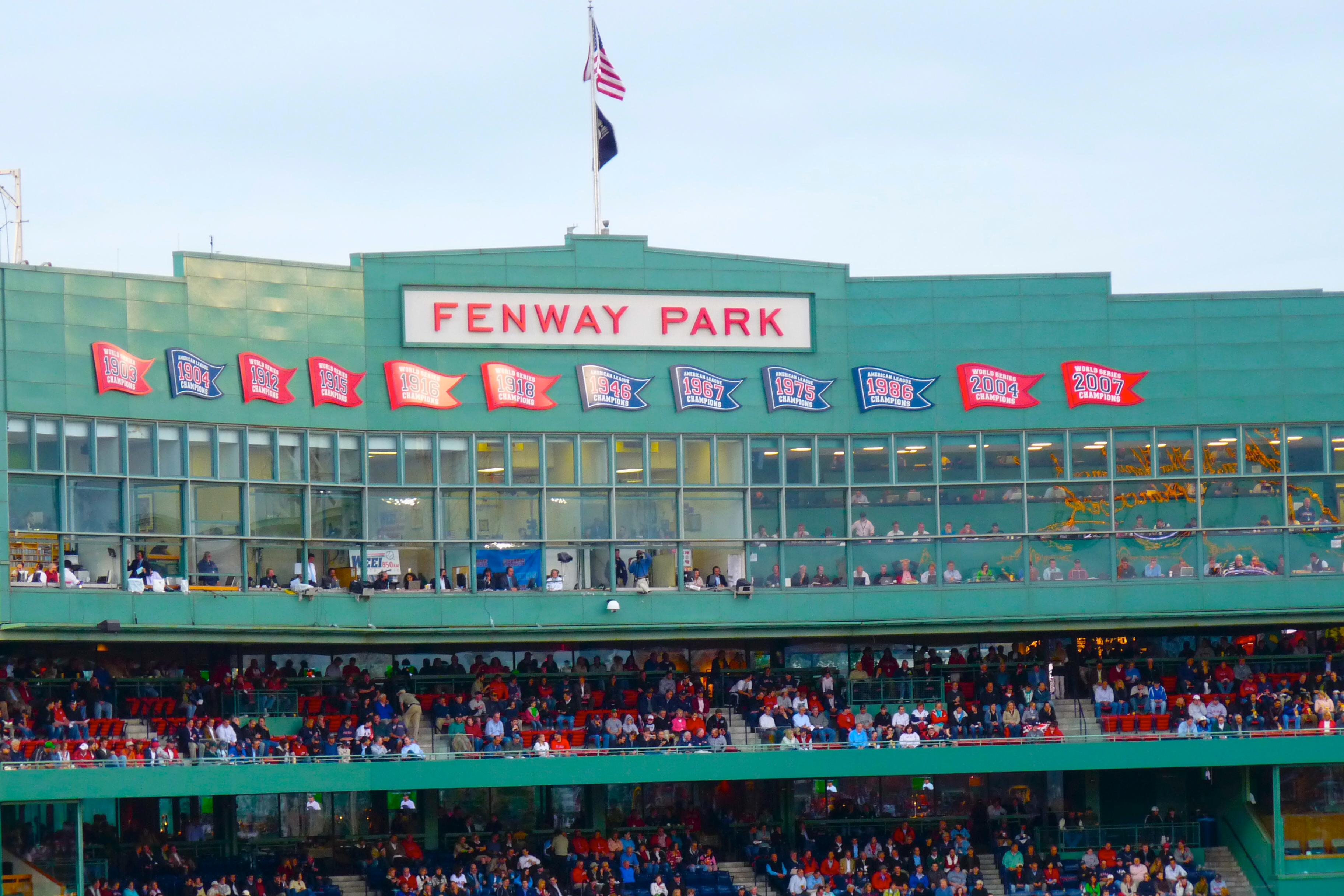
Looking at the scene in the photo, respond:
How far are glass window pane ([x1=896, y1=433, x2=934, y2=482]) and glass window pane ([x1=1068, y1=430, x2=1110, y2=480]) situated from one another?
2.87m

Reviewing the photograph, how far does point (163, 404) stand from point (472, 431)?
5.84 metres

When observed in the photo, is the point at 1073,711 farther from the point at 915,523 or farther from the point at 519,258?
the point at 519,258

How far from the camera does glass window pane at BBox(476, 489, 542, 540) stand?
3747 centimetres

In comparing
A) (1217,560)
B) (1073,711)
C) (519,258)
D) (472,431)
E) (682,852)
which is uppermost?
(519,258)

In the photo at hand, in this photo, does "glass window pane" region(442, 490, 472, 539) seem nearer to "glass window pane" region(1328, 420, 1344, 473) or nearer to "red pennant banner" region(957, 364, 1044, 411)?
"red pennant banner" region(957, 364, 1044, 411)

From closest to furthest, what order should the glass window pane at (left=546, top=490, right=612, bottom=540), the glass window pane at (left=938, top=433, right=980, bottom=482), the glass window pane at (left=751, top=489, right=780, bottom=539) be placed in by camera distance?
the glass window pane at (left=546, top=490, right=612, bottom=540), the glass window pane at (left=751, top=489, right=780, bottom=539), the glass window pane at (left=938, top=433, right=980, bottom=482)

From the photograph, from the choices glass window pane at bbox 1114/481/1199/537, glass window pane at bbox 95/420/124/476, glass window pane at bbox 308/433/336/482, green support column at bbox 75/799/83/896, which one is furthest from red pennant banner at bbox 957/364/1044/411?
green support column at bbox 75/799/83/896

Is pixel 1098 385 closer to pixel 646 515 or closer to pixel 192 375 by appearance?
pixel 646 515

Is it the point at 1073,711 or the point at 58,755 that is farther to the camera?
the point at 1073,711

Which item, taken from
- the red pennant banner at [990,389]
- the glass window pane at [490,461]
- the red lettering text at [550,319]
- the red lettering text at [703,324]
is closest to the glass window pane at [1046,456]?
the red pennant banner at [990,389]

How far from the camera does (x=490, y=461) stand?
123 ft

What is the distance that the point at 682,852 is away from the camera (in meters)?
38.3

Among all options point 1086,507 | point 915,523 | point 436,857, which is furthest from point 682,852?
point 1086,507

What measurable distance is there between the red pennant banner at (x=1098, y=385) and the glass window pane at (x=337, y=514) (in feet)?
47.0
